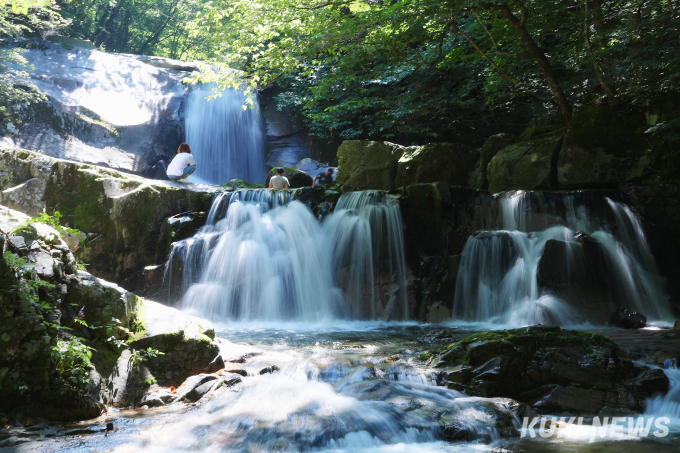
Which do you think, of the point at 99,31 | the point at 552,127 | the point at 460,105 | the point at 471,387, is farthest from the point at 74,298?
the point at 99,31

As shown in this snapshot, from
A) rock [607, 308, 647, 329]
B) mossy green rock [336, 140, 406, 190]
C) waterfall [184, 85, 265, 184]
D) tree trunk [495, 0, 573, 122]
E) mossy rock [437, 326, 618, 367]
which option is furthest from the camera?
Result: waterfall [184, 85, 265, 184]

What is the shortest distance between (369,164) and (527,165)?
4628mm

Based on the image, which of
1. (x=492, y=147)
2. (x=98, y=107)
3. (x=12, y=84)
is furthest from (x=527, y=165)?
(x=12, y=84)

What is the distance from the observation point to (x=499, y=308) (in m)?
8.29

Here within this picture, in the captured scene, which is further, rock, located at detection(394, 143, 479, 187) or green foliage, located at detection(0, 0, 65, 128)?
green foliage, located at detection(0, 0, 65, 128)

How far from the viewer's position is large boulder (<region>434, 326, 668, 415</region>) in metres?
4.12

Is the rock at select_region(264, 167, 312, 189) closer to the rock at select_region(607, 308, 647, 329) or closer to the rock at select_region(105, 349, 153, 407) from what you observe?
the rock at select_region(607, 308, 647, 329)

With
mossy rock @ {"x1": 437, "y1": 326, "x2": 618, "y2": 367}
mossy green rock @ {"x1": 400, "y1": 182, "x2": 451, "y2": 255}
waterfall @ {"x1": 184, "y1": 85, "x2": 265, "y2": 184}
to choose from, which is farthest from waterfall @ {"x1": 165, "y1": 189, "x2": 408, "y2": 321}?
waterfall @ {"x1": 184, "y1": 85, "x2": 265, "y2": 184}

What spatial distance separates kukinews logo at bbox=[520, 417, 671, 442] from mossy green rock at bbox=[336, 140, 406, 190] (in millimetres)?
9766

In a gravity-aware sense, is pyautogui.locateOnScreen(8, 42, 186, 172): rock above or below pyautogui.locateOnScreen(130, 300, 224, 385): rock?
above

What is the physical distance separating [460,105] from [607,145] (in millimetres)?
6025

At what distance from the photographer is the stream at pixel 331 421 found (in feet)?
10.8

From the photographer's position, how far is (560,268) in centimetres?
792

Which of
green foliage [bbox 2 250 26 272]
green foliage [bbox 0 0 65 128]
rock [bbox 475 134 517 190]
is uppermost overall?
green foliage [bbox 0 0 65 128]
